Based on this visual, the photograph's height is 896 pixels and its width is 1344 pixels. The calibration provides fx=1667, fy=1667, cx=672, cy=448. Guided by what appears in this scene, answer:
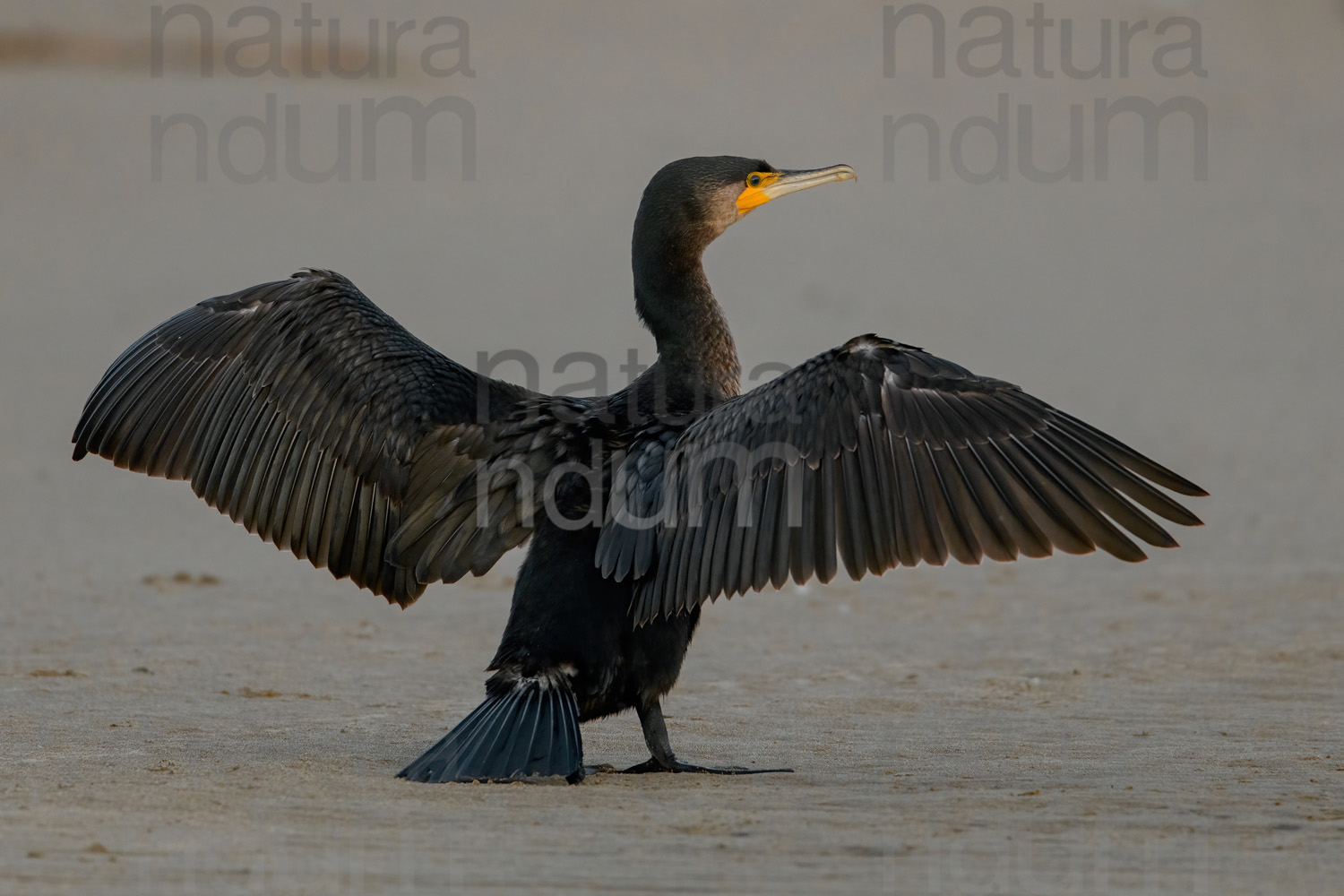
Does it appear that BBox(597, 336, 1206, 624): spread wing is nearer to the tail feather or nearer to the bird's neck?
the tail feather

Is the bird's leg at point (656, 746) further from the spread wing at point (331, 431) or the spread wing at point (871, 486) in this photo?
the spread wing at point (331, 431)

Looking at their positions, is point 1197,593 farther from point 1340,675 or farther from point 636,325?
point 636,325

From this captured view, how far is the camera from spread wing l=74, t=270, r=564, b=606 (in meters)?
6.14

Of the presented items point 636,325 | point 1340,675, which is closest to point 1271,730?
point 1340,675

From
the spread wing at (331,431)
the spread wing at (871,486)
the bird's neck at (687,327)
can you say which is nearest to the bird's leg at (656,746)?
the spread wing at (871,486)

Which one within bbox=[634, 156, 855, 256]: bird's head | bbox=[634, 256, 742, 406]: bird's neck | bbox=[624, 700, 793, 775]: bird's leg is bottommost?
bbox=[624, 700, 793, 775]: bird's leg

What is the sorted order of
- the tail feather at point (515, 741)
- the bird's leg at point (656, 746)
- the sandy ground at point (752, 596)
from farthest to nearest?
1. the bird's leg at point (656, 746)
2. the tail feather at point (515, 741)
3. the sandy ground at point (752, 596)

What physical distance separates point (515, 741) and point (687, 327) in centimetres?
204

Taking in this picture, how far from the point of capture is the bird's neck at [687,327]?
6.60 m

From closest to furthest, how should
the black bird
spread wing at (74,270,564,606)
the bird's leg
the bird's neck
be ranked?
the black bird, the bird's leg, spread wing at (74,270,564,606), the bird's neck

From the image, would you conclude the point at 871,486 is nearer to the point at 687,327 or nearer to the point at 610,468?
the point at 610,468

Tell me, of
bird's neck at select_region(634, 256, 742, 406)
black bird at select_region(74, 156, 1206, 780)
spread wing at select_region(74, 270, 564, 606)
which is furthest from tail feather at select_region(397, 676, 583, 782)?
bird's neck at select_region(634, 256, 742, 406)

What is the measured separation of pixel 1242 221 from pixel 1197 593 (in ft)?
37.0

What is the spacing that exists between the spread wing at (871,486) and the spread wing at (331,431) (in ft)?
2.29
